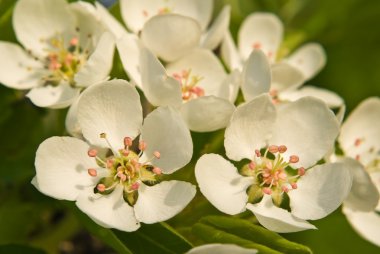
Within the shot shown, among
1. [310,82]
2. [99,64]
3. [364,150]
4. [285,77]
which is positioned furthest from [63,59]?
[310,82]

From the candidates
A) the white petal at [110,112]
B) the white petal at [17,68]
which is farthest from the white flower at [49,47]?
the white petal at [110,112]

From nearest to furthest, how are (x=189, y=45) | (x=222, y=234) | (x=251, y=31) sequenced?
1. (x=222, y=234)
2. (x=189, y=45)
3. (x=251, y=31)

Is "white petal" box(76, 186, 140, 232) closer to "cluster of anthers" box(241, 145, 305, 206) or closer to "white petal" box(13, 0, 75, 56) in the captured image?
"cluster of anthers" box(241, 145, 305, 206)

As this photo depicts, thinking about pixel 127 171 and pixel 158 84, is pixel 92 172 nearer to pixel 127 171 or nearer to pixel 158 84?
pixel 127 171

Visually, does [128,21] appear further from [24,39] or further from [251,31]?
[251,31]

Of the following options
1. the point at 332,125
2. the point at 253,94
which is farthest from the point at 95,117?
the point at 332,125

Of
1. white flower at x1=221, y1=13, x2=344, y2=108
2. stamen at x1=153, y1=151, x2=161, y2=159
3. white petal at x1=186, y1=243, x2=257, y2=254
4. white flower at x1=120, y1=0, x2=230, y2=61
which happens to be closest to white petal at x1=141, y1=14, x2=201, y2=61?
white flower at x1=120, y1=0, x2=230, y2=61
